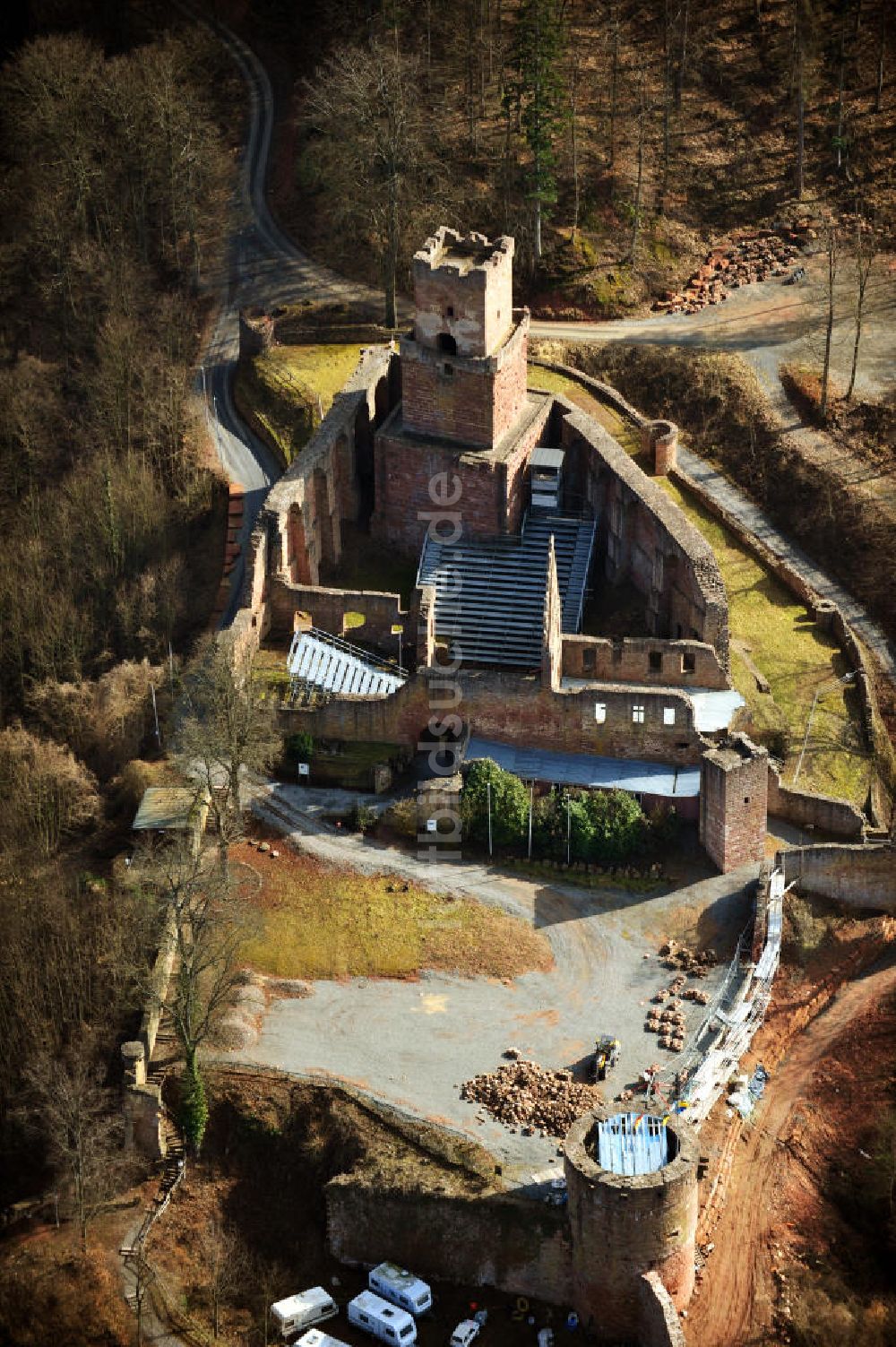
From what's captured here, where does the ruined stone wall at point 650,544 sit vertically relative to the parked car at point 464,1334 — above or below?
above

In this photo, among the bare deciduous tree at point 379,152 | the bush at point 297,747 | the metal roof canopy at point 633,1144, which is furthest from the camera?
the bare deciduous tree at point 379,152

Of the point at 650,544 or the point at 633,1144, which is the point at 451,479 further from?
the point at 633,1144

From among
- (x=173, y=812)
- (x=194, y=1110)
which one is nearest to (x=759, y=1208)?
(x=194, y=1110)

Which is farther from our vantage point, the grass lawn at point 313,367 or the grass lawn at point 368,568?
the grass lawn at point 313,367

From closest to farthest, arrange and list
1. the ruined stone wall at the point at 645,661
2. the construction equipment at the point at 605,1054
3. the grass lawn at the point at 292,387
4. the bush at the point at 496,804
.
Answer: the construction equipment at the point at 605,1054 → the bush at the point at 496,804 → the ruined stone wall at the point at 645,661 → the grass lawn at the point at 292,387

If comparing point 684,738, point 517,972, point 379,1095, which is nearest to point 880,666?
point 684,738

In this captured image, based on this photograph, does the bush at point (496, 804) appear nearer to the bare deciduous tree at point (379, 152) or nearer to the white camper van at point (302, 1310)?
the white camper van at point (302, 1310)

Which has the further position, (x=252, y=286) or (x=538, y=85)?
(x=252, y=286)

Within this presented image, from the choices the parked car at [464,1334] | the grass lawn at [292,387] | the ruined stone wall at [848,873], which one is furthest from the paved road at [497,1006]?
the grass lawn at [292,387]

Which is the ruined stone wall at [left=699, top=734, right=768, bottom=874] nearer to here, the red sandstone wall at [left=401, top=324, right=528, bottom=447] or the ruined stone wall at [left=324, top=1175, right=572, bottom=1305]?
the ruined stone wall at [left=324, top=1175, right=572, bottom=1305]
